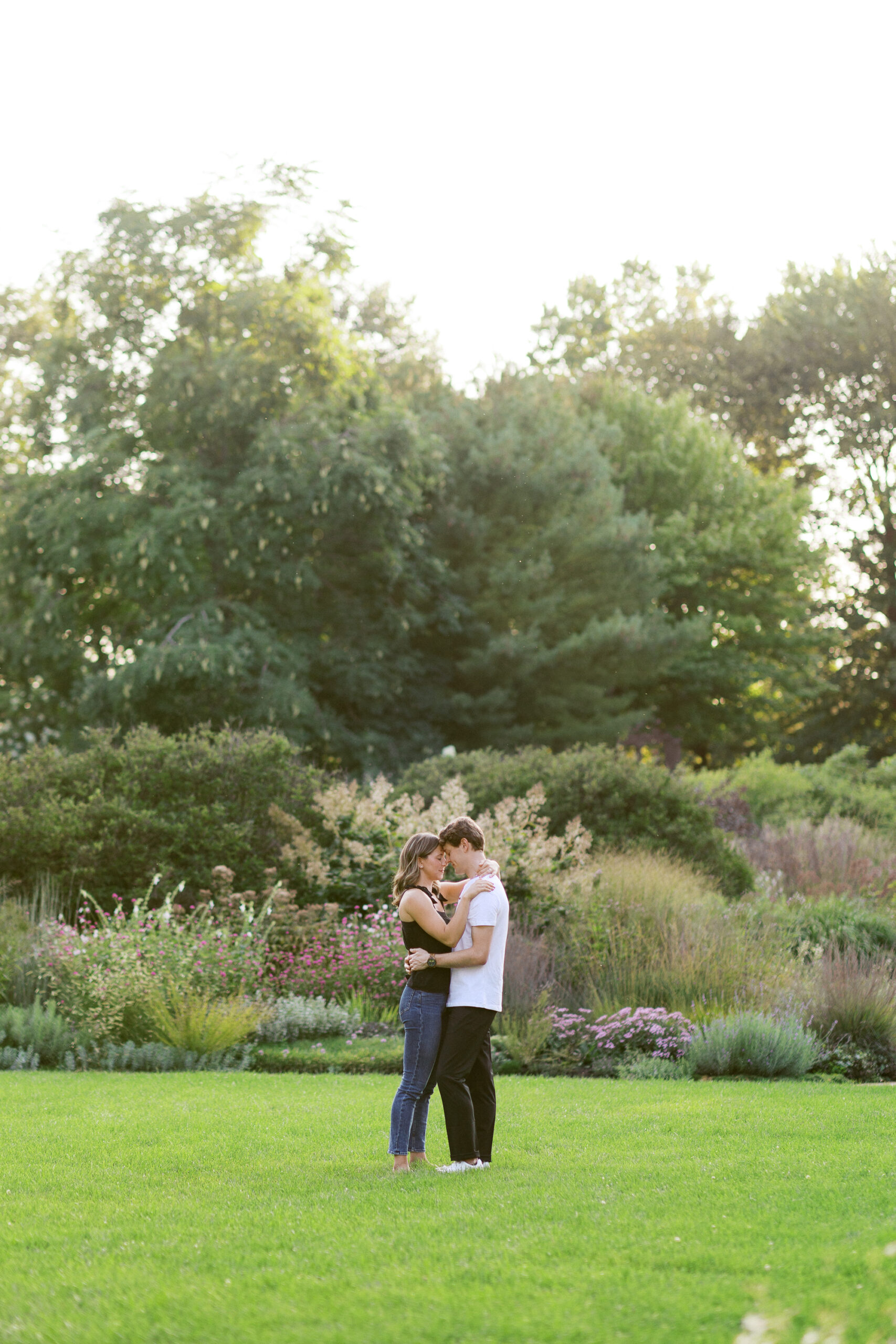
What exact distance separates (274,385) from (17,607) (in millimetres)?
6782

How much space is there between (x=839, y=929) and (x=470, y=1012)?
705 cm

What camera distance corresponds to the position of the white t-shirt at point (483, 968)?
5.87 m

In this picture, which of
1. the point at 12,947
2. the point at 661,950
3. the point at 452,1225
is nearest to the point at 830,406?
the point at 661,950

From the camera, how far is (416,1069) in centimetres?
589

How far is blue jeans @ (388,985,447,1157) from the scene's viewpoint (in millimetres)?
5852

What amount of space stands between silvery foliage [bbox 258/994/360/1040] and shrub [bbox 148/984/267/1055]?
0.23 m

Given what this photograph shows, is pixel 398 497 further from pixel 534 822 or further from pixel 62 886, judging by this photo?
pixel 62 886

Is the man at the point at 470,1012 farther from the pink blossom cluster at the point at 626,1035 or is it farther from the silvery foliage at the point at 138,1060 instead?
the silvery foliage at the point at 138,1060

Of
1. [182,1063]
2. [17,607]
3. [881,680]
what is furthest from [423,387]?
[182,1063]

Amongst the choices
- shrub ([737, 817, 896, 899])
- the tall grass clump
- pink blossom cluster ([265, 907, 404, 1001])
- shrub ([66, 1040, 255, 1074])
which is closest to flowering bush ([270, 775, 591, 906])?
the tall grass clump

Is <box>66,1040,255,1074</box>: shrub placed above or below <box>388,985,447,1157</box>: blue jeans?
below

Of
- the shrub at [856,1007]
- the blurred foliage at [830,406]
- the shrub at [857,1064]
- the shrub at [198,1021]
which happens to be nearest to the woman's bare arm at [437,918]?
the shrub at [857,1064]

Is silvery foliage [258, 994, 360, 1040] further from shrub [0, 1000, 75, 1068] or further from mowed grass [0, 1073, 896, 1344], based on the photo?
Result: mowed grass [0, 1073, 896, 1344]

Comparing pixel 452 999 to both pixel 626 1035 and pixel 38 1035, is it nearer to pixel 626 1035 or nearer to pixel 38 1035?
pixel 626 1035
